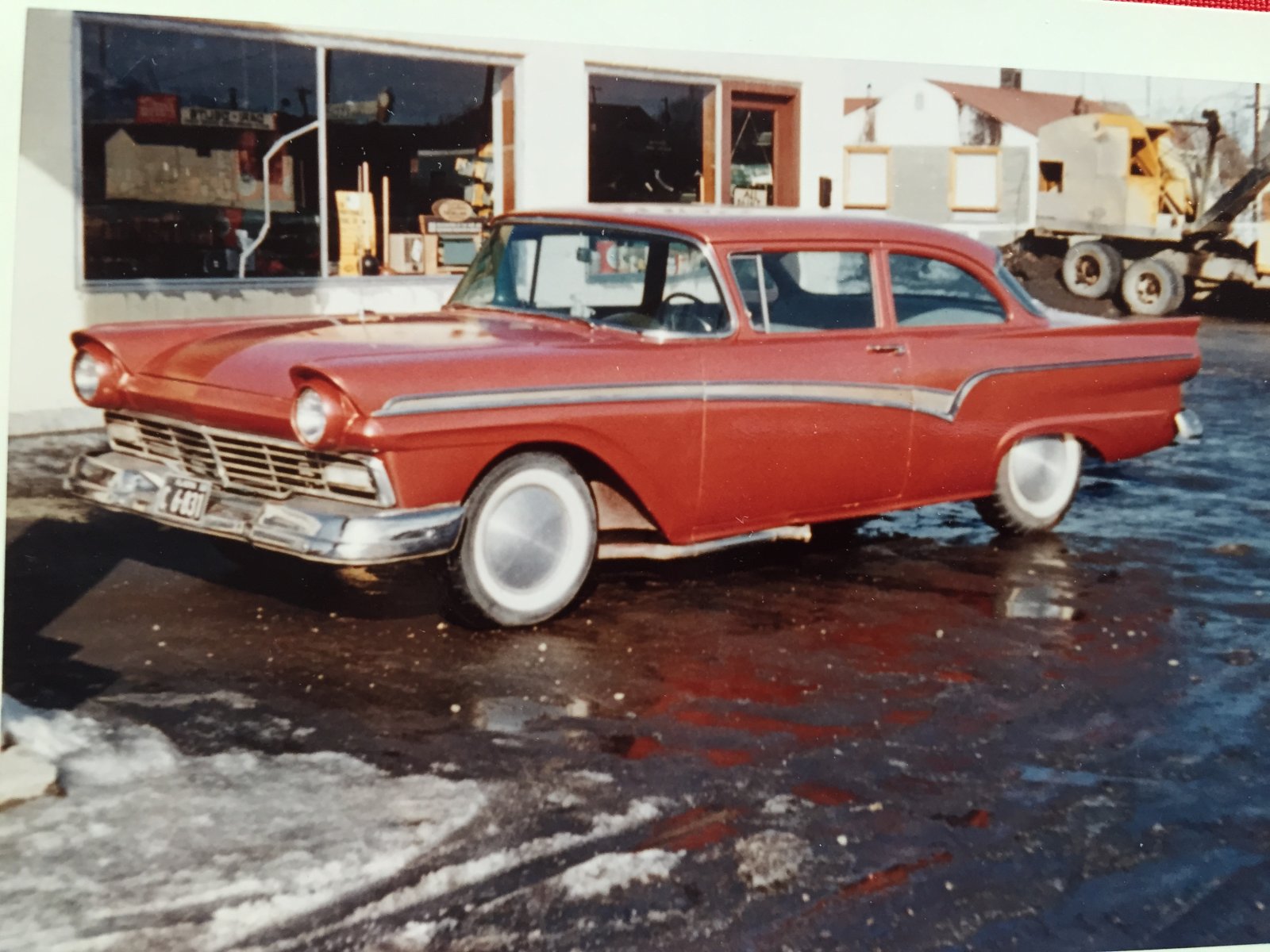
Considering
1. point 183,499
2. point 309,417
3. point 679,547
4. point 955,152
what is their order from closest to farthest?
1. point 309,417
2. point 183,499
3. point 679,547
4. point 955,152

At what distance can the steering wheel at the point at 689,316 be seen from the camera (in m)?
4.03

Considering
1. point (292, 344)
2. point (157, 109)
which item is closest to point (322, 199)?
A: point (157, 109)

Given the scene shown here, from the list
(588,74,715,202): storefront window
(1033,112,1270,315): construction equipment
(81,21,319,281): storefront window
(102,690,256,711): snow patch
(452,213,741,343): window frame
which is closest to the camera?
(102,690,256,711): snow patch

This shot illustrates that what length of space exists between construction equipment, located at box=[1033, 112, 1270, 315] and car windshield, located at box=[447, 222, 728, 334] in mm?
1135

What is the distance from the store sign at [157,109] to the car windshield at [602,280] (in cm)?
140

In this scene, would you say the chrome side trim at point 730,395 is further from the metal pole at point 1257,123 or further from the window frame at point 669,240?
the metal pole at point 1257,123

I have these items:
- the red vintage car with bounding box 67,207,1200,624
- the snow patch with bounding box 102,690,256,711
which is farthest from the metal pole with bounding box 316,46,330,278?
the snow patch with bounding box 102,690,256,711

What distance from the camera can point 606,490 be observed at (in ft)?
13.3

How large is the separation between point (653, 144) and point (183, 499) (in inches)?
188

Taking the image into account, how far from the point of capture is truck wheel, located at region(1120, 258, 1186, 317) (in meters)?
7.08

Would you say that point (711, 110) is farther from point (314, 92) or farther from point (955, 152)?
point (314, 92)

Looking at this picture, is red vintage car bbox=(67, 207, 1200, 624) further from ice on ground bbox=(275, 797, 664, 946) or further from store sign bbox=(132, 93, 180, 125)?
store sign bbox=(132, 93, 180, 125)


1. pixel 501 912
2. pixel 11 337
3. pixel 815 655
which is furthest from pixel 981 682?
pixel 11 337

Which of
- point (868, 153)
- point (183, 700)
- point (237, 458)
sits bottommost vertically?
point (183, 700)
